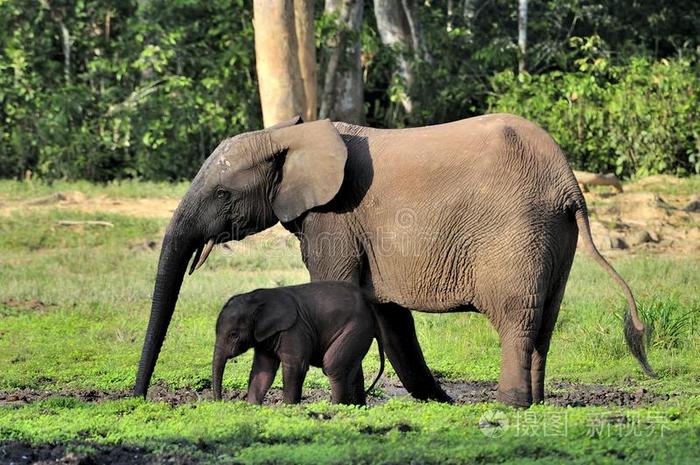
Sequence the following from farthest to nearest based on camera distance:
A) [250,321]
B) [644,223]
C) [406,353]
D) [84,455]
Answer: [644,223], [406,353], [250,321], [84,455]

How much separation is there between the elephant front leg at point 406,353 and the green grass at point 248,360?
1.08 meters

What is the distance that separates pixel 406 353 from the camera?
360 inches

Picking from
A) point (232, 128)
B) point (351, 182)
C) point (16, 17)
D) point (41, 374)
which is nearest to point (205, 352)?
point (41, 374)

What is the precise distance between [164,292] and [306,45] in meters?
8.69

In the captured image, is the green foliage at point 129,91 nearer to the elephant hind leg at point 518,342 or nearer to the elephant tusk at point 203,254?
the elephant tusk at point 203,254

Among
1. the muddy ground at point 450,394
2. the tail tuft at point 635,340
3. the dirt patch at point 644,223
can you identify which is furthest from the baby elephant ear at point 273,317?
the dirt patch at point 644,223

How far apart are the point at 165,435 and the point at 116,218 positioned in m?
9.81

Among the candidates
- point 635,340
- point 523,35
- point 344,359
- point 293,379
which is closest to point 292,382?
point 293,379

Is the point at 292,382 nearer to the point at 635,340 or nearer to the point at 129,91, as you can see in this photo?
the point at 635,340

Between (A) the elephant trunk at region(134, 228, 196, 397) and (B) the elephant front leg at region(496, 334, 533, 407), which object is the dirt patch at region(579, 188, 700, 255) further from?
(A) the elephant trunk at region(134, 228, 196, 397)

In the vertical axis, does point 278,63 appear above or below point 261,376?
above

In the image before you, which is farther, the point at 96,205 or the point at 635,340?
the point at 96,205

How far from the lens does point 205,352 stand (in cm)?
1115

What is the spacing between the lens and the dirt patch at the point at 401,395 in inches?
366
